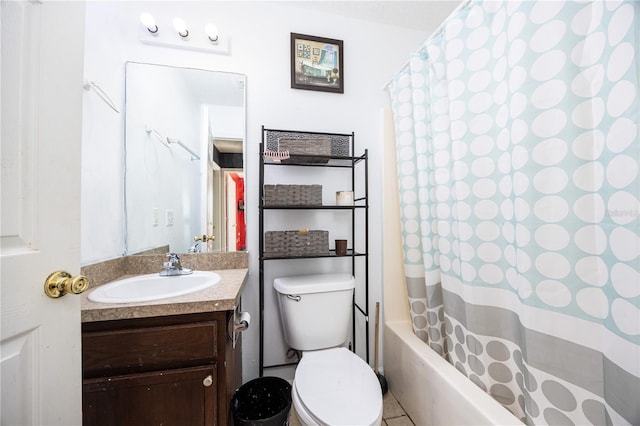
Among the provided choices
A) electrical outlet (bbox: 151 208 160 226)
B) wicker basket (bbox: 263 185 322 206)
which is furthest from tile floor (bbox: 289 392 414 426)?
electrical outlet (bbox: 151 208 160 226)

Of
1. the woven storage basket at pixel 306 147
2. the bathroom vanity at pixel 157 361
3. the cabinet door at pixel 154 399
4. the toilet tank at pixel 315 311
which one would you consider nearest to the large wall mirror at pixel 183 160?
the woven storage basket at pixel 306 147

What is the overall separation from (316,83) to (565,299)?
5.13ft

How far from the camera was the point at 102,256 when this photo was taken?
3.83ft

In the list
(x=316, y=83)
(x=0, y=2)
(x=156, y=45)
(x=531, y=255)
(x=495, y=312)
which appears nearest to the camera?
(x=0, y=2)

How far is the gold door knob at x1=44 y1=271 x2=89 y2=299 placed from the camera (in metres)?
0.56

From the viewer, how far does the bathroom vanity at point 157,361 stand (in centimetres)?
80

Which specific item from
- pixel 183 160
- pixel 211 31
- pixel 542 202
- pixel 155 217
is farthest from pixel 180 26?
pixel 542 202

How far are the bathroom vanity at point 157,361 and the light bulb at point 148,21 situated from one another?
140 cm

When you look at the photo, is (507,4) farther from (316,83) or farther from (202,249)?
(202,249)

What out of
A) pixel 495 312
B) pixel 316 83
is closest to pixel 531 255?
pixel 495 312

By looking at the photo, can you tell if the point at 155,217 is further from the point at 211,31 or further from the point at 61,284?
the point at 211,31

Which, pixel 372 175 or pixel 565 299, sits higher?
pixel 372 175

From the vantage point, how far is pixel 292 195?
1388 mm

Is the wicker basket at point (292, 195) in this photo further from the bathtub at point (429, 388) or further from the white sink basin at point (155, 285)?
the bathtub at point (429, 388)
